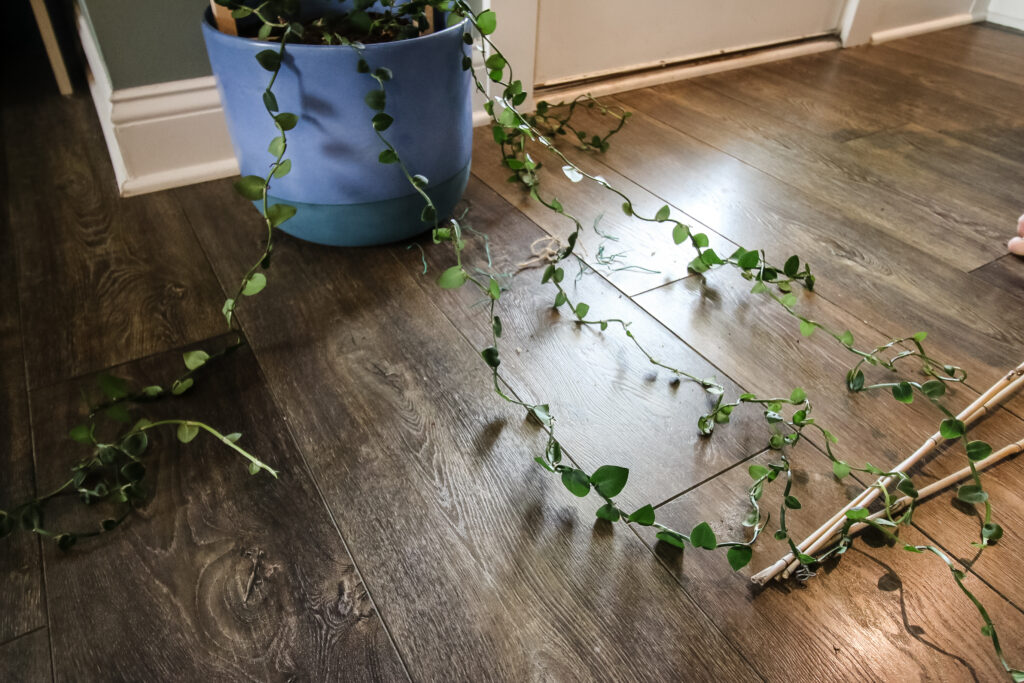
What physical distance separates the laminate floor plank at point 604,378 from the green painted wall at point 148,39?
515 millimetres

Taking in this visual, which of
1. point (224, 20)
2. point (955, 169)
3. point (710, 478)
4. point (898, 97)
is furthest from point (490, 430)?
point (898, 97)

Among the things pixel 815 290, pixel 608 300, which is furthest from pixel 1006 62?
pixel 608 300

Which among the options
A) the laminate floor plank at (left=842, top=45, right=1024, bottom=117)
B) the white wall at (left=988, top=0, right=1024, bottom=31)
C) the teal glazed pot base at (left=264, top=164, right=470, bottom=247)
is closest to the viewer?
the teal glazed pot base at (left=264, top=164, right=470, bottom=247)

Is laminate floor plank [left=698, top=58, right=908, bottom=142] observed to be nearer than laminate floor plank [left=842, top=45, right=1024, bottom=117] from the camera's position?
Yes

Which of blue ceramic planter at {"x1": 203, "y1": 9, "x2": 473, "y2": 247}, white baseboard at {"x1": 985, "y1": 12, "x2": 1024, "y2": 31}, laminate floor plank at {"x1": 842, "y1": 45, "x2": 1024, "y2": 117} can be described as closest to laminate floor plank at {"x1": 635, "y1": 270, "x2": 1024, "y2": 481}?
blue ceramic planter at {"x1": 203, "y1": 9, "x2": 473, "y2": 247}

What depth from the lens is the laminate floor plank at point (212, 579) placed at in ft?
1.76

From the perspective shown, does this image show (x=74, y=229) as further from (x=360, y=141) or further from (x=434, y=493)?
(x=434, y=493)

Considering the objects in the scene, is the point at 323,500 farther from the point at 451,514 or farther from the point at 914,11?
the point at 914,11

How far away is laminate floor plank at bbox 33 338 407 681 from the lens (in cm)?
54

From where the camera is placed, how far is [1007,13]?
2129 millimetres

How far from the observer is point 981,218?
1141mm

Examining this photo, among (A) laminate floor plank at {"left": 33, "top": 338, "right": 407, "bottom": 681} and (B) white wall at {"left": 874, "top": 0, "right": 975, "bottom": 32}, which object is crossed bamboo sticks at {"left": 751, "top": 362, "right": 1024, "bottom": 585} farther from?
(B) white wall at {"left": 874, "top": 0, "right": 975, "bottom": 32}

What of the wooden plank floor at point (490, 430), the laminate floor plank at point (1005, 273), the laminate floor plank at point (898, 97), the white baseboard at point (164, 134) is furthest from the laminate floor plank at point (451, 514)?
the laminate floor plank at point (898, 97)

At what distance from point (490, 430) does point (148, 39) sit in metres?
0.84
